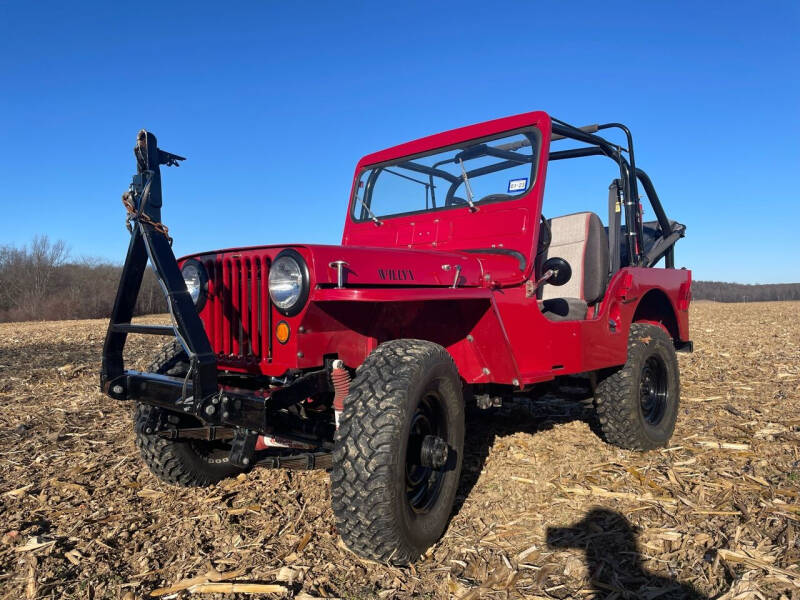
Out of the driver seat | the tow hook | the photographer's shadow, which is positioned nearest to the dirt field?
the photographer's shadow

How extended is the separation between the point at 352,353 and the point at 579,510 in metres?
1.62

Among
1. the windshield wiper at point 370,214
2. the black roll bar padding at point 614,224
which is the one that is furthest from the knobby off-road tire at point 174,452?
the black roll bar padding at point 614,224

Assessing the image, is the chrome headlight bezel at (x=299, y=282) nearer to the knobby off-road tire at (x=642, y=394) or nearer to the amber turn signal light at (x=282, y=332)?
the amber turn signal light at (x=282, y=332)

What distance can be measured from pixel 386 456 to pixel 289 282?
92 centimetres

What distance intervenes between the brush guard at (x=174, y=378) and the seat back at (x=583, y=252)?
2.49 m

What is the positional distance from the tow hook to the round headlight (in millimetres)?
896

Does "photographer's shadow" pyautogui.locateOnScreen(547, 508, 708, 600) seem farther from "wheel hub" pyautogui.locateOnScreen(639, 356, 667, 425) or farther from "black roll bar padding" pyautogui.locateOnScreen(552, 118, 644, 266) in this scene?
"black roll bar padding" pyautogui.locateOnScreen(552, 118, 644, 266)

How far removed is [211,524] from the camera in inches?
120

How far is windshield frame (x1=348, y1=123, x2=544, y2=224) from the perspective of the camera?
3.89m

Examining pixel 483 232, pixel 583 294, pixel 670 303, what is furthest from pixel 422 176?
pixel 670 303

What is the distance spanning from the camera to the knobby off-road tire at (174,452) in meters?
3.29

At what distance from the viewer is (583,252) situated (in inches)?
175

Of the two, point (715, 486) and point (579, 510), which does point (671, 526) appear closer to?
point (579, 510)

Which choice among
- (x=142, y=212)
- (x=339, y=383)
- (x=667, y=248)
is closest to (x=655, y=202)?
(x=667, y=248)
